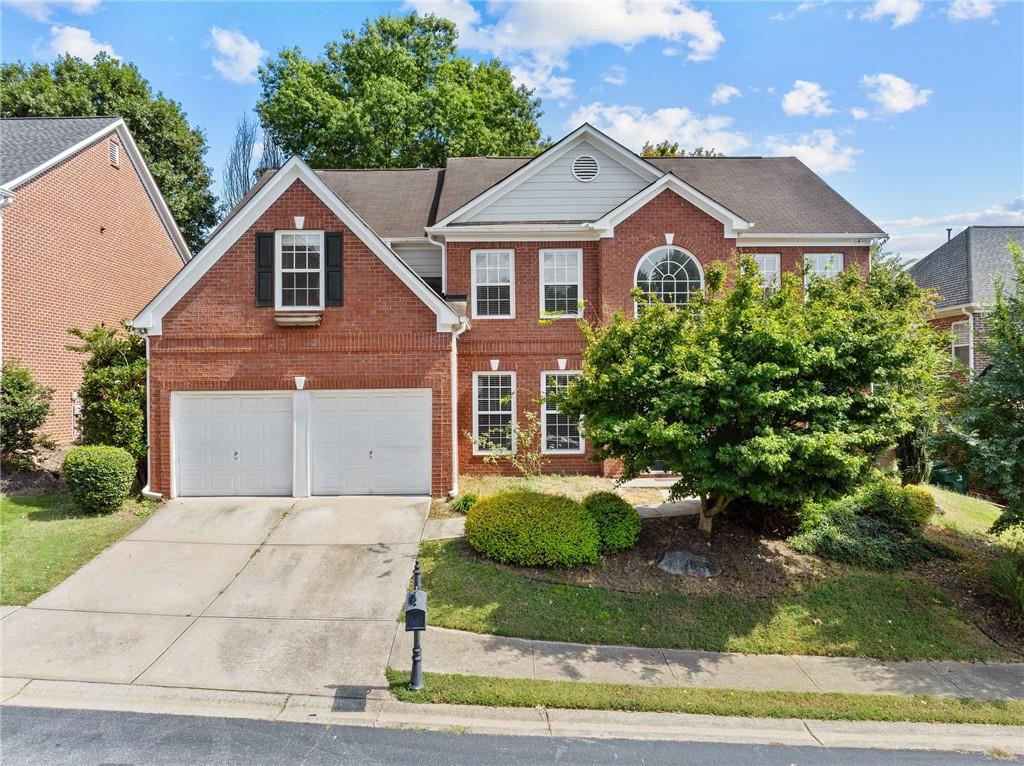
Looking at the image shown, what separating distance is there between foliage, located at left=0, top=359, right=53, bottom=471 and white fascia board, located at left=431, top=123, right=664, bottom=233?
405 inches

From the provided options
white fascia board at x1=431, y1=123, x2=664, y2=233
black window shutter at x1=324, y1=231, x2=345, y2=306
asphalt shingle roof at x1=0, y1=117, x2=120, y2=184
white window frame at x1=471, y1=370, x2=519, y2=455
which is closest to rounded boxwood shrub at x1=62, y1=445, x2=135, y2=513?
black window shutter at x1=324, y1=231, x2=345, y2=306

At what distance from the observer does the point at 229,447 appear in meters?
12.3

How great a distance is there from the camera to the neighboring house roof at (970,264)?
1998 cm

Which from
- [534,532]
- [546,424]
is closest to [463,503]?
[534,532]

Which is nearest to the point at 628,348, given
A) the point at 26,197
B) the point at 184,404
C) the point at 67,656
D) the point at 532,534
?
the point at 532,534

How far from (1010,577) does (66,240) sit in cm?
2308

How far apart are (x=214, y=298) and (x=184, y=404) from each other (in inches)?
94.5

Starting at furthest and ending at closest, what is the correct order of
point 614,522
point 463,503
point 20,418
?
point 20,418, point 463,503, point 614,522

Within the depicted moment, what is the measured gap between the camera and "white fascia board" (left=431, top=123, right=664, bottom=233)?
1475 cm

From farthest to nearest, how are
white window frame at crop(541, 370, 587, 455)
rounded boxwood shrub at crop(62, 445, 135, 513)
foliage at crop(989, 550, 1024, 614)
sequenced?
white window frame at crop(541, 370, 587, 455) → rounded boxwood shrub at crop(62, 445, 135, 513) → foliage at crop(989, 550, 1024, 614)

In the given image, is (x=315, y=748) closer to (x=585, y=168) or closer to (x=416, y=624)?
(x=416, y=624)

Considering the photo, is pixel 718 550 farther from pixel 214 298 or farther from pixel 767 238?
pixel 214 298

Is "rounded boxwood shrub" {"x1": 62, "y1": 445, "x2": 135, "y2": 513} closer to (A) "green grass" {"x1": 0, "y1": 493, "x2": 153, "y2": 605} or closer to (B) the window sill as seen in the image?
(A) "green grass" {"x1": 0, "y1": 493, "x2": 153, "y2": 605}

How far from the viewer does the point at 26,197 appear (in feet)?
49.7
